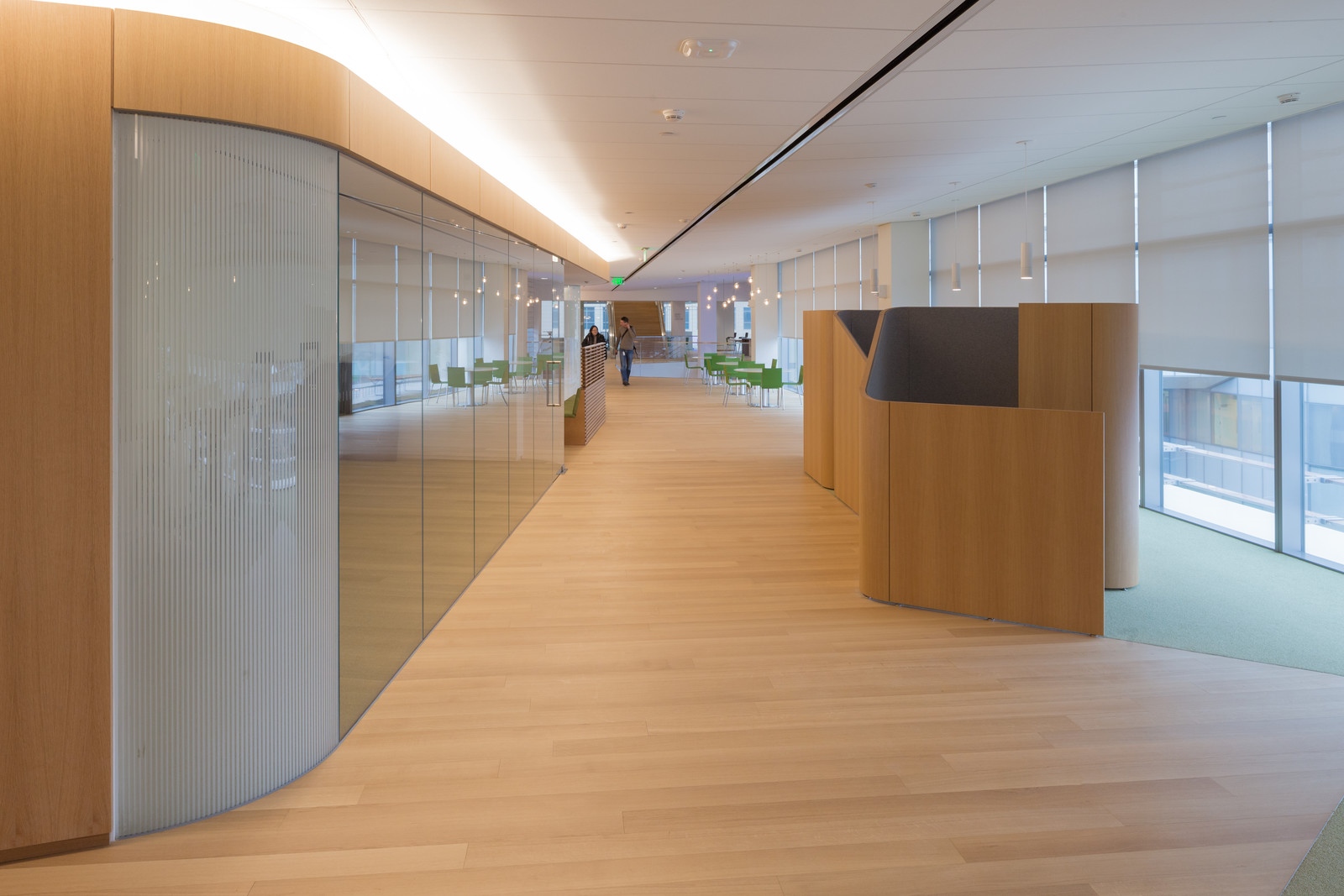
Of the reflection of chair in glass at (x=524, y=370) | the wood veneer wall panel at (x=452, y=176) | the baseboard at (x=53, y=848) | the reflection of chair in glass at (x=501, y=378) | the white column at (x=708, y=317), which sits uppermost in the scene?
the white column at (x=708, y=317)

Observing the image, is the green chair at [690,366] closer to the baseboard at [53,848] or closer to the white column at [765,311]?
the white column at [765,311]

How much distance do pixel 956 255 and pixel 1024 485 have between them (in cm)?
642

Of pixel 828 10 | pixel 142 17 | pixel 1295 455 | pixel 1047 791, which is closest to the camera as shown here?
pixel 142 17

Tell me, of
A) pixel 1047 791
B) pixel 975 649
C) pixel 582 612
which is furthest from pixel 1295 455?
pixel 582 612

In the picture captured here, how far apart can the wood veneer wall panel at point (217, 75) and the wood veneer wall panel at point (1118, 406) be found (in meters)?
3.63

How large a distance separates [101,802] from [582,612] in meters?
2.25

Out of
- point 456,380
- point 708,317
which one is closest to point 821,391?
point 456,380

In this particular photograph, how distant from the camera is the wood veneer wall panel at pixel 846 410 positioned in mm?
6482

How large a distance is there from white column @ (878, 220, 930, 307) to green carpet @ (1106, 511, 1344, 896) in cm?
577

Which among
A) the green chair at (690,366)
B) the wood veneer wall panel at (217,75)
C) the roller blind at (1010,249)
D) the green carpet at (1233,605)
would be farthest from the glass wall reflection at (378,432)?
the green chair at (690,366)

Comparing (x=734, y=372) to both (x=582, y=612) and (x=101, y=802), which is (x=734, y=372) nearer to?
(x=582, y=612)

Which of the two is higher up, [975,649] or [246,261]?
[246,261]

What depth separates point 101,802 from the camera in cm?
221

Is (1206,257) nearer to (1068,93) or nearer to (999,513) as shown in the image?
(1068,93)
